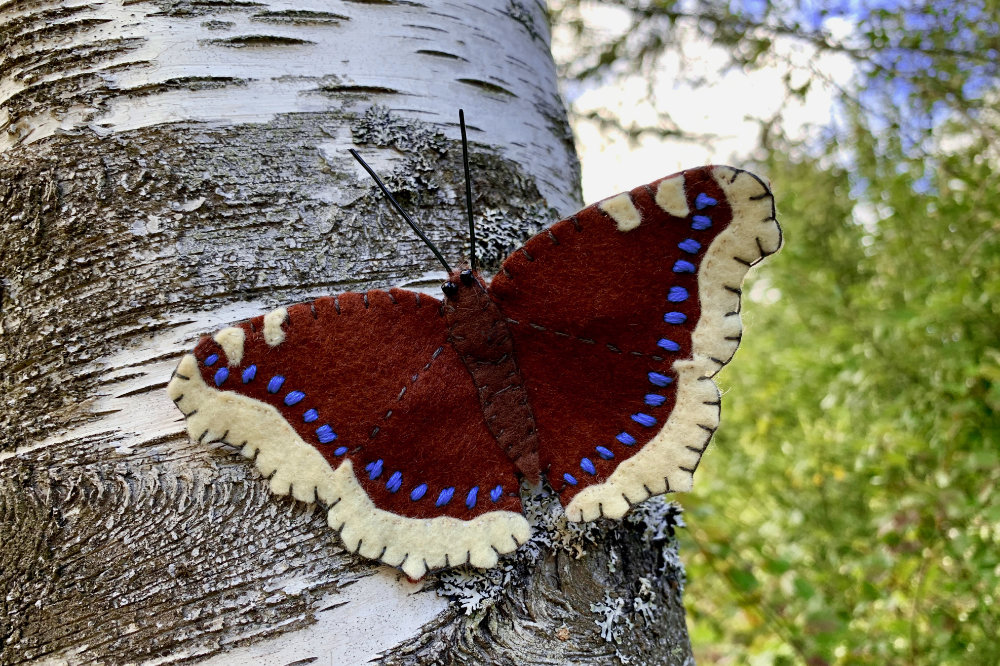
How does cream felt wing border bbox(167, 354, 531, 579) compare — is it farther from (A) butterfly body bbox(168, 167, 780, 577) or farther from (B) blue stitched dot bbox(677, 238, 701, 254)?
(B) blue stitched dot bbox(677, 238, 701, 254)

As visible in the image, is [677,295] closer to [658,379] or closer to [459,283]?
[658,379]

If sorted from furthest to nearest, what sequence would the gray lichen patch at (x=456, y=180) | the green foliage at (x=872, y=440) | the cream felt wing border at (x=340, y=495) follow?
the green foliage at (x=872, y=440) → the gray lichen patch at (x=456, y=180) → the cream felt wing border at (x=340, y=495)

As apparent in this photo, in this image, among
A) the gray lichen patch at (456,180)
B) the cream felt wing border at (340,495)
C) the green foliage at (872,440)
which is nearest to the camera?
the cream felt wing border at (340,495)

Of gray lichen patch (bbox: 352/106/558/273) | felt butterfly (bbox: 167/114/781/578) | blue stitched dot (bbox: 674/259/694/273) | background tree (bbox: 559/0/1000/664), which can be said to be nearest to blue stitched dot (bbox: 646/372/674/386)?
felt butterfly (bbox: 167/114/781/578)

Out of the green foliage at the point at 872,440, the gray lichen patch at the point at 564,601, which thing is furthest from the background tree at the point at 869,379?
the gray lichen patch at the point at 564,601

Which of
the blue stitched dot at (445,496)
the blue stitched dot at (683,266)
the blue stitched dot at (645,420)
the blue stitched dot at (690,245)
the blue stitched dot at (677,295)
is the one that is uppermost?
the blue stitched dot at (690,245)

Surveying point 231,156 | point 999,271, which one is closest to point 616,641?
point 231,156

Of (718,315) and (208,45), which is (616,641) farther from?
(208,45)

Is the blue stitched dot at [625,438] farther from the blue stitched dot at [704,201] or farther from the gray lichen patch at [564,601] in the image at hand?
the blue stitched dot at [704,201]
